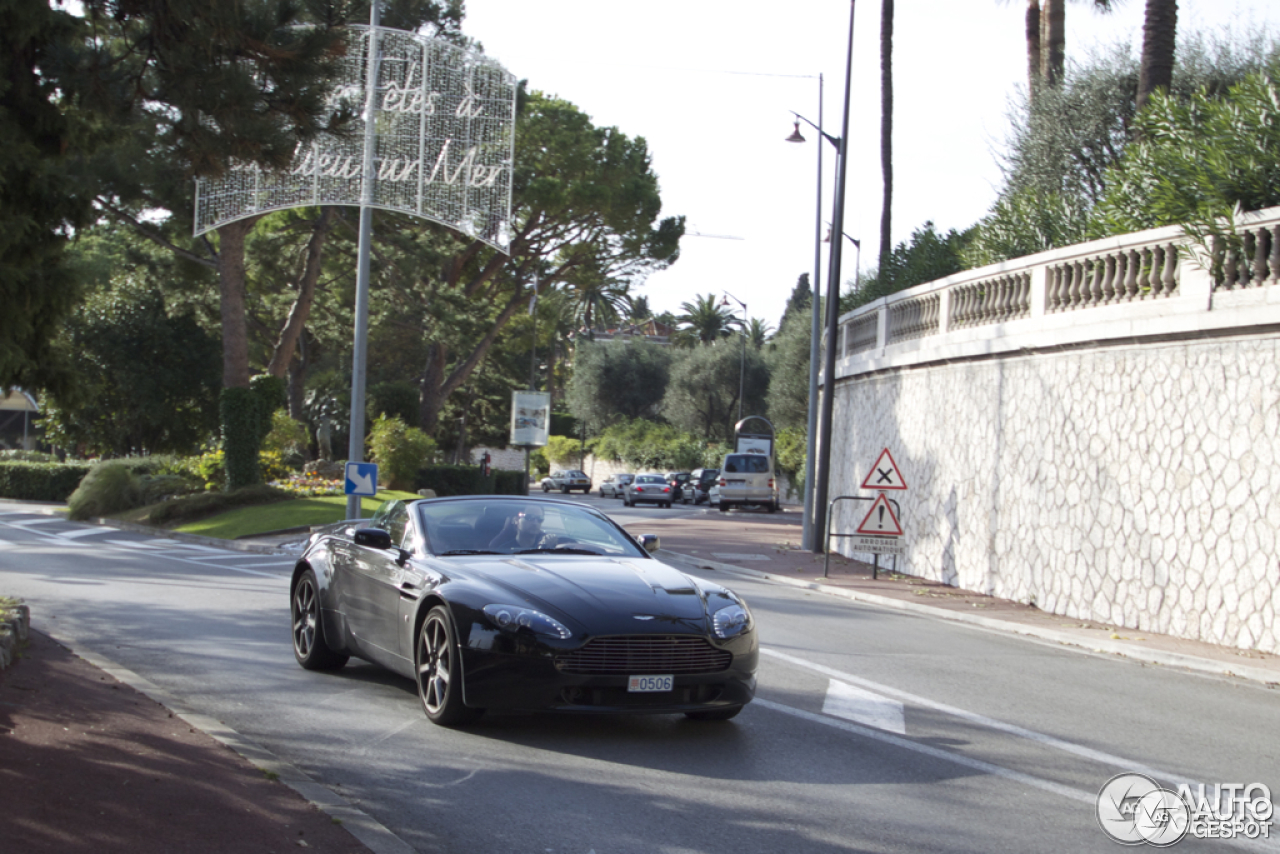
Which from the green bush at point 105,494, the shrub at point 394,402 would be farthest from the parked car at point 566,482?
the green bush at point 105,494

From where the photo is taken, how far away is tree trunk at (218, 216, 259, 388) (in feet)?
103

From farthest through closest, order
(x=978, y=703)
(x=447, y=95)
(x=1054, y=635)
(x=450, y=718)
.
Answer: (x=447, y=95) < (x=1054, y=635) < (x=978, y=703) < (x=450, y=718)

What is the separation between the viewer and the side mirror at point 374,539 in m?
7.88

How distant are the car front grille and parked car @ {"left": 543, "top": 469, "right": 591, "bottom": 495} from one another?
60174 millimetres

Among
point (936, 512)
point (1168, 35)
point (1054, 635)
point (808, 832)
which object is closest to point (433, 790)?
point (808, 832)

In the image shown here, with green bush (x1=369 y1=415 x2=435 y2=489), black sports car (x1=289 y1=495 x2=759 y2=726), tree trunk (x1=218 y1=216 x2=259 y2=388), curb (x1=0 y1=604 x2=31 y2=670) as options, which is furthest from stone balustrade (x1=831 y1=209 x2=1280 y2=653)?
tree trunk (x1=218 y1=216 x2=259 y2=388)

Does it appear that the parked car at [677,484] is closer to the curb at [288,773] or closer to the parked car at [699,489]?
the parked car at [699,489]

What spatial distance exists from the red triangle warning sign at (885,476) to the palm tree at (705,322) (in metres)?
71.9

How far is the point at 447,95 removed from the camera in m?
22.7

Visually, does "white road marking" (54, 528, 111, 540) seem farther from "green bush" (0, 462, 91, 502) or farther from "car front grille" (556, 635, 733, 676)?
"car front grille" (556, 635, 733, 676)

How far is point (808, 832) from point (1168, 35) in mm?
17065

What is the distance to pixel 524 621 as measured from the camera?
657 centimetres

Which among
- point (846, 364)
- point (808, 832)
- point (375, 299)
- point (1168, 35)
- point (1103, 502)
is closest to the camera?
point (808, 832)

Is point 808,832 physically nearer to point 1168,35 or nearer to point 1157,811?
point 1157,811
